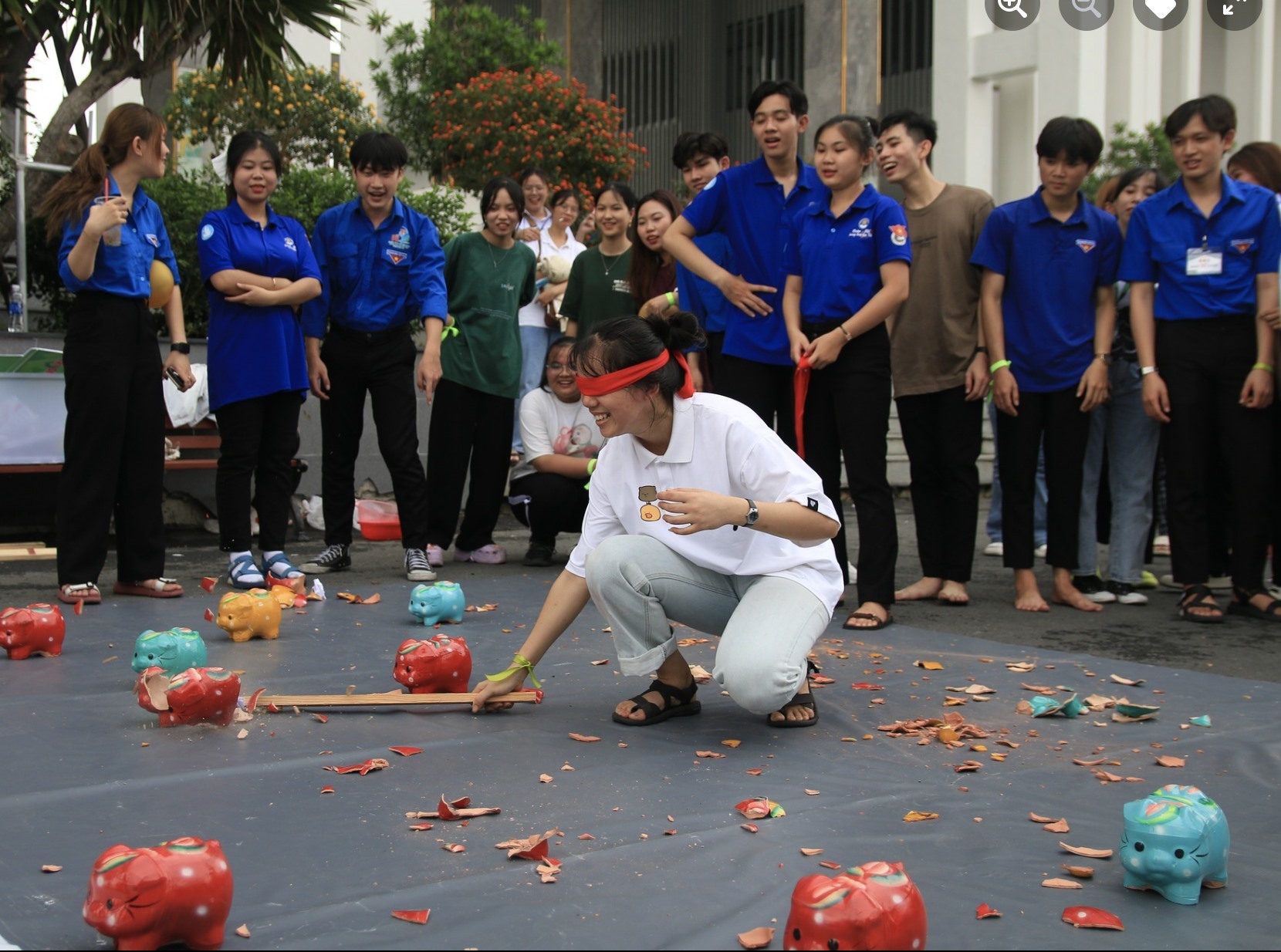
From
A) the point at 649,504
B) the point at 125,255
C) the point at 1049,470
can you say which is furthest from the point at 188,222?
the point at 649,504

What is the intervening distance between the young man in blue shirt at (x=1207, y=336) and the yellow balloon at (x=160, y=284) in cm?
376

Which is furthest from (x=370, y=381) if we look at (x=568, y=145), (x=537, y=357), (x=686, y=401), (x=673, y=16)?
(x=673, y=16)

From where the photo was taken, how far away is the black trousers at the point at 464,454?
629cm

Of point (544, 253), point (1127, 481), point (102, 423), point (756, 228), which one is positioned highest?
point (544, 253)

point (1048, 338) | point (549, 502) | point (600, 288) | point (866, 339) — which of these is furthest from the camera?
point (600, 288)

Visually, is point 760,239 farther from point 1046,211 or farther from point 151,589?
point 151,589

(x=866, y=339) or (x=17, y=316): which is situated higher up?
(x=17, y=316)

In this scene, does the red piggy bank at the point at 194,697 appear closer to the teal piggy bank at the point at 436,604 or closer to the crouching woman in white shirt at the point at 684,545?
the crouching woman in white shirt at the point at 684,545

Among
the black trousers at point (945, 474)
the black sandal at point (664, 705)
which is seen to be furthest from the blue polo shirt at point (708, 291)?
the black sandal at point (664, 705)

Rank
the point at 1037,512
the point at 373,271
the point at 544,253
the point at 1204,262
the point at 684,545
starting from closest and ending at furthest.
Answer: the point at 684,545 < the point at 1204,262 < the point at 373,271 < the point at 1037,512 < the point at 544,253

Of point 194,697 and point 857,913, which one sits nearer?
point 857,913

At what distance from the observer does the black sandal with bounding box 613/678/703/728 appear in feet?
10.9

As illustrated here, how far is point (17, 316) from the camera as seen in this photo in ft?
26.8

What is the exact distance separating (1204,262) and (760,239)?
1.64 meters
